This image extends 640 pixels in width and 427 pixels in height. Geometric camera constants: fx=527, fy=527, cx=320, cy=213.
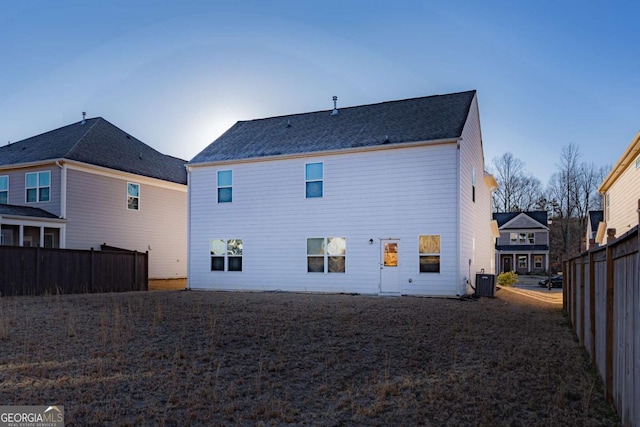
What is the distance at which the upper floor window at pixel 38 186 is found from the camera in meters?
21.7

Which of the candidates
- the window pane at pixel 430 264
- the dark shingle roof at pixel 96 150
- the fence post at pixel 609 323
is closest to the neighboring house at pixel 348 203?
the window pane at pixel 430 264

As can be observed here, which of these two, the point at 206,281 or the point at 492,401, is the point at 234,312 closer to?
the point at 492,401

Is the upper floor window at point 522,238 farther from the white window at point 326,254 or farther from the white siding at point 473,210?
the white window at point 326,254

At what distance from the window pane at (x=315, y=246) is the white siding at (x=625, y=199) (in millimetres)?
9752

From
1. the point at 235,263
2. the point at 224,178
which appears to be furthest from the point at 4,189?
the point at 235,263

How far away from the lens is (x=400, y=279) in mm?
17594

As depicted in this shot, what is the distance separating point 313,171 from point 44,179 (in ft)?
37.7

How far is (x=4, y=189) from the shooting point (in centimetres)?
2341

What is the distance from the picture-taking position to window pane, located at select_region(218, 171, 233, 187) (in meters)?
20.6

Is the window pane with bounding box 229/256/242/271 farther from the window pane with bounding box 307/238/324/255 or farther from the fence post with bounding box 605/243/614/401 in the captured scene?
the fence post with bounding box 605/243/614/401

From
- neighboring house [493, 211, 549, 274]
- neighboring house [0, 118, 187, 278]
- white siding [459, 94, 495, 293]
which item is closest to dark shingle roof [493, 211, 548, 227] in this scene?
neighboring house [493, 211, 549, 274]

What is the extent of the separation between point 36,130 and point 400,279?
2079 centimetres

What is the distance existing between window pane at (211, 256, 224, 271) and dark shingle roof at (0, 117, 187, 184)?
6.71m

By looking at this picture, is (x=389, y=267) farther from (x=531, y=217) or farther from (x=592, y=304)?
(x=531, y=217)
